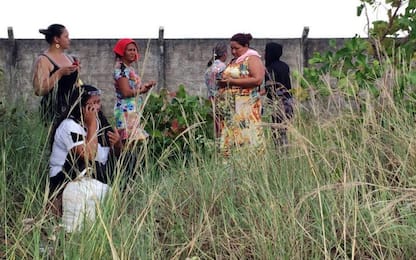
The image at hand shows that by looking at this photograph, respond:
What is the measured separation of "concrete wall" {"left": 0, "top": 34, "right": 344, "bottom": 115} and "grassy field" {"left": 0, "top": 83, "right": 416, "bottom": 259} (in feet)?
34.4

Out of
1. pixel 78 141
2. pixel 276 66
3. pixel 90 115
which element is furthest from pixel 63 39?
pixel 276 66

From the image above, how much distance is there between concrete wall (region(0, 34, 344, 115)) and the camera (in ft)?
51.1

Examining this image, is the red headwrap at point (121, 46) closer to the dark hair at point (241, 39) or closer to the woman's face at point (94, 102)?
Result: the dark hair at point (241, 39)

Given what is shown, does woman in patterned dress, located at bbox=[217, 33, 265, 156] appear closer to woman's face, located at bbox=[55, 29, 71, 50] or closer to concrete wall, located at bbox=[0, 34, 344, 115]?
woman's face, located at bbox=[55, 29, 71, 50]

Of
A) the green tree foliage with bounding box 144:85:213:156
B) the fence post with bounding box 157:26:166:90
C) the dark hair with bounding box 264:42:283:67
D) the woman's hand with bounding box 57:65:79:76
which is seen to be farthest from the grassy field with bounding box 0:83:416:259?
the fence post with bounding box 157:26:166:90

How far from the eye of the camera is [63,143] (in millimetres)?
4887

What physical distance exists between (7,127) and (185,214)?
2016mm

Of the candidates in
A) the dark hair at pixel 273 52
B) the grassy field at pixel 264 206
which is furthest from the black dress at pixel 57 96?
the dark hair at pixel 273 52

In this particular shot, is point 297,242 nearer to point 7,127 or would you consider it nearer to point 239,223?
point 239,223

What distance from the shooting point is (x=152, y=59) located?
16047mm

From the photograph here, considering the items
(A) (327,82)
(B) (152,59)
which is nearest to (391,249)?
(A) (327,82)

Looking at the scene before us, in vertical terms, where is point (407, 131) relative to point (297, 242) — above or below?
above

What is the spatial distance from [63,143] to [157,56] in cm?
1119

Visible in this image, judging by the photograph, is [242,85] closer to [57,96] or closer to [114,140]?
[57,96]
